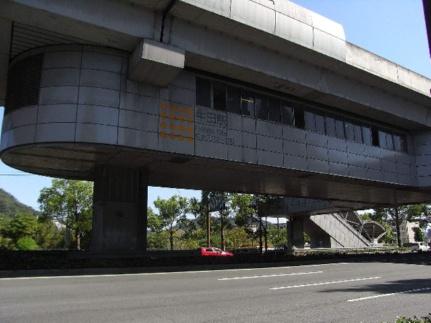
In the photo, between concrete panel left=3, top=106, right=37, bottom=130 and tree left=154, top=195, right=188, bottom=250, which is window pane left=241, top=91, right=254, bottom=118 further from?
tree left=154, top=195, right=188, bottom=250

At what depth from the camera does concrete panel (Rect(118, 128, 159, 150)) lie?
63.1 ft

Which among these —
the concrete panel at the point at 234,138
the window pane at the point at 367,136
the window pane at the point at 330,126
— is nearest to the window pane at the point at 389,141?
the window pane at the point at 367,136

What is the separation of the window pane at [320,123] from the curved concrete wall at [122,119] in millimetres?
3639

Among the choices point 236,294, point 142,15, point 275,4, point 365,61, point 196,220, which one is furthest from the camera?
point 196,220

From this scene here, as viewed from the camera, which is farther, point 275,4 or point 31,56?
point 275,4

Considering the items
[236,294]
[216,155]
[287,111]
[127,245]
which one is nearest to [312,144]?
[287,111]

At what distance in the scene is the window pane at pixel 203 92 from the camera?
22422 millimetres

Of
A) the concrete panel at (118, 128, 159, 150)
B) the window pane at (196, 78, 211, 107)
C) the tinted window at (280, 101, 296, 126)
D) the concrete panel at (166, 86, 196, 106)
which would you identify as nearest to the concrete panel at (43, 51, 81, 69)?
the concrete panel at (118, 128, 159, 150)

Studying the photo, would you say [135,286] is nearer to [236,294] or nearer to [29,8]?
[236,294]

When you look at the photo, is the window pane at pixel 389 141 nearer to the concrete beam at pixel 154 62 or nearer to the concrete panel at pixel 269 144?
the concrete panel at pixel 269 144

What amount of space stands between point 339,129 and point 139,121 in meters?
15.2

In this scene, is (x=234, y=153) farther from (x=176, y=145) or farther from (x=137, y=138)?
(x=137, y=138)

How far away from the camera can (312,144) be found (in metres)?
26.9

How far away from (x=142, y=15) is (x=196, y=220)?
2351 inches
